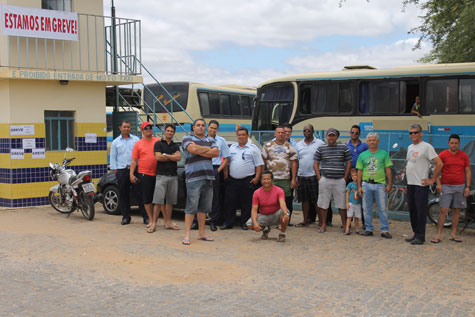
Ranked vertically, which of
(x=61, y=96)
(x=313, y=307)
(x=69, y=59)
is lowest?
(x=313, y=307)

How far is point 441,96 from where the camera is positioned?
16.1m

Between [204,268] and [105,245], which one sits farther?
[105,245]

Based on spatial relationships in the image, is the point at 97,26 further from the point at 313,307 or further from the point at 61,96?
the point at 313,307

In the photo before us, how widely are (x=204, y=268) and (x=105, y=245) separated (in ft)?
7.11

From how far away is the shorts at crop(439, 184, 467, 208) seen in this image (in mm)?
9156

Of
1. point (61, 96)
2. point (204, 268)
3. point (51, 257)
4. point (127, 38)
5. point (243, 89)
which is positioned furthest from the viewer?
point (243, 89)

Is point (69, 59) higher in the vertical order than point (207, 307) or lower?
higher

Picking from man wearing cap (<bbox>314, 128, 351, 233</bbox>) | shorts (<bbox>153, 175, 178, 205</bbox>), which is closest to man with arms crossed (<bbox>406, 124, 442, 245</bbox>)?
man wearing cap (<bbox>314, 128, 351, 233</bbox>)

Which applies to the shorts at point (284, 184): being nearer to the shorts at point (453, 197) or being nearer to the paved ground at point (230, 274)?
the paved ground at point (230, 274)

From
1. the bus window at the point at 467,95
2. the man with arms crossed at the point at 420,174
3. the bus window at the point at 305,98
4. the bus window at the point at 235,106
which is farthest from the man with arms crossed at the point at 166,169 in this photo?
the bus window at the point at 235,106

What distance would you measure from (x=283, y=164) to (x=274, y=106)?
885cm

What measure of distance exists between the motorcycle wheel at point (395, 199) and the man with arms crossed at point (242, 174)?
3175 millimetres

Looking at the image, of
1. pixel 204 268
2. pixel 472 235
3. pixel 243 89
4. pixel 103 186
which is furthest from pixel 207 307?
pixel 243 89

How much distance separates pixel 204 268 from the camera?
7316 millimetres
